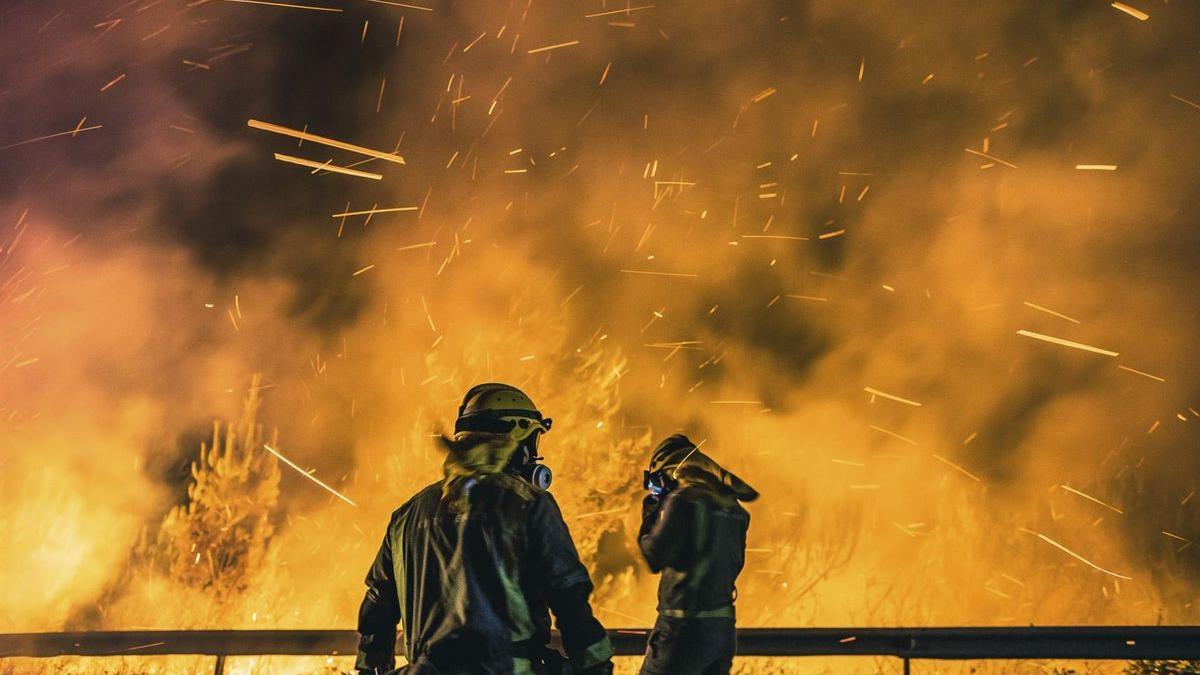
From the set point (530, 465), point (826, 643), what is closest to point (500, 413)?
point (530, 465)

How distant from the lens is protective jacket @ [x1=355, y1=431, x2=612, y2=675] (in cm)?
319

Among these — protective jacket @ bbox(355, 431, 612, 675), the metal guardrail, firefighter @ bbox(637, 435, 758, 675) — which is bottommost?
the metal guardrail

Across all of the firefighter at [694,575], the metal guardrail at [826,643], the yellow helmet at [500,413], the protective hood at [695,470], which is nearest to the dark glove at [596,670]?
the yellow helmet at [500,413]

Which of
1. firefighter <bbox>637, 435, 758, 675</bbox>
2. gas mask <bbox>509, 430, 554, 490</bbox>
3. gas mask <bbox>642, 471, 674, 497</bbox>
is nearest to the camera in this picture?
gas mask <bbox>509, 430, 554, 490</bbox>

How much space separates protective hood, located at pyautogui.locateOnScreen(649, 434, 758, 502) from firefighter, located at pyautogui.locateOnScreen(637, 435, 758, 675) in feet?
0.11

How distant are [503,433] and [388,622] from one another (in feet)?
2.81

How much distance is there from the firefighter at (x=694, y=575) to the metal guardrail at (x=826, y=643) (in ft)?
5.76

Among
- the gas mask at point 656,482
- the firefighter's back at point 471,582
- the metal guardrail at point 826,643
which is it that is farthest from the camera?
the metal guardrail at point 826,643

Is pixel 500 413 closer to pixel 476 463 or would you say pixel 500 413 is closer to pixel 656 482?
pixel 476 463

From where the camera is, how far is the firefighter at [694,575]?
5570mm

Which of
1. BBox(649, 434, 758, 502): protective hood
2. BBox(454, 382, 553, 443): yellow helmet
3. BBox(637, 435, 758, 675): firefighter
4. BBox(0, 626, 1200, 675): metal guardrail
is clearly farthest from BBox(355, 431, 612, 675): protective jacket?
BBox(0, 626, 1200, 675): metal guardrail

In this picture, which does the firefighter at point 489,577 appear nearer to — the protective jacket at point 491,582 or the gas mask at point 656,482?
the protective jacket at point 491,582

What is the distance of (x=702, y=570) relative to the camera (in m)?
5.63

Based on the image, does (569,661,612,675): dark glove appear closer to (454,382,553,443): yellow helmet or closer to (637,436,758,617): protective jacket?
(454,382,553,443): yellow helmet
